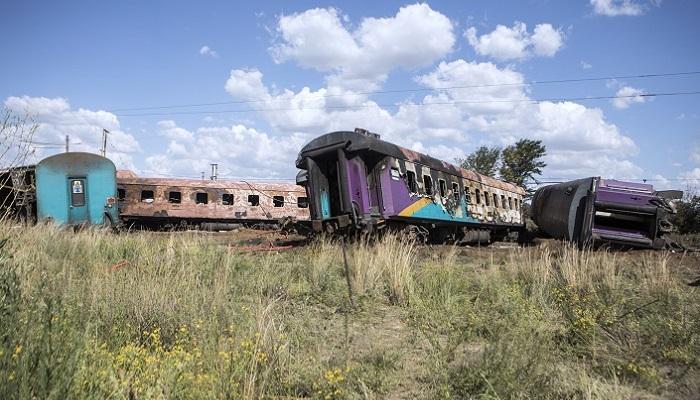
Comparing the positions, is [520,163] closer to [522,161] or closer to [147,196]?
[522,161]

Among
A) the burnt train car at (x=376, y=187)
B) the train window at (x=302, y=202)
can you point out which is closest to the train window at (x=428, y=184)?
the burnt train car at (x=376, y=187)

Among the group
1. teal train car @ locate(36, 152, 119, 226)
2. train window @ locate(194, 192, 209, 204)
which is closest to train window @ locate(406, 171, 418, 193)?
teal train car @ locate(36, 152, 119, 226)

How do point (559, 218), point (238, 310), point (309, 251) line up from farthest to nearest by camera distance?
point (559, 218) → point (309, 251) → point (238, 310)

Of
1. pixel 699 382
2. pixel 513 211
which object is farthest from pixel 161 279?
pixel 513 211

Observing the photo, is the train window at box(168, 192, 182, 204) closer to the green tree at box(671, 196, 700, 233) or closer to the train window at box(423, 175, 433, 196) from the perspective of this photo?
the train window at box(423, 175, 433, 196)

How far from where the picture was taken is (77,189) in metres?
15.9

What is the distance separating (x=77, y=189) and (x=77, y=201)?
407 millimetres

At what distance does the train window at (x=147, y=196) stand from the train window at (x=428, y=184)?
11.8m

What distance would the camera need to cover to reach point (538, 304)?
5.41 meters

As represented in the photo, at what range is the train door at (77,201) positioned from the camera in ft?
51.3

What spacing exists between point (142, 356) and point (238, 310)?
1.51 m

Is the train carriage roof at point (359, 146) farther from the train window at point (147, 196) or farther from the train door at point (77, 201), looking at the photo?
the train window at point (147, 196)

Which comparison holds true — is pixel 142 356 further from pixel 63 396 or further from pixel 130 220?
pixel 130 220

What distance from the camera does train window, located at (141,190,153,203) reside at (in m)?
19.1
